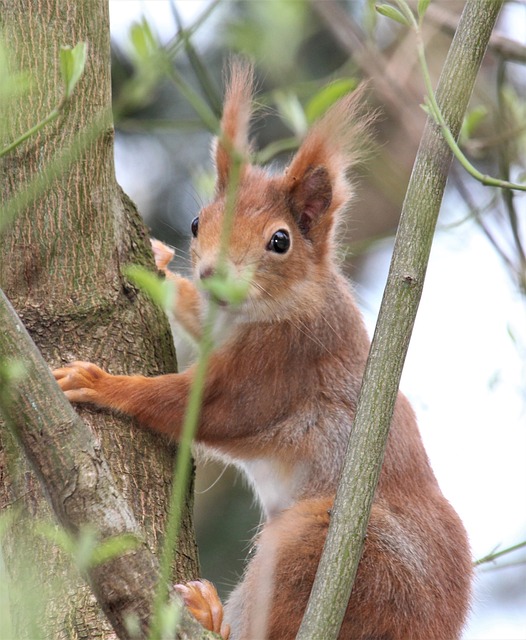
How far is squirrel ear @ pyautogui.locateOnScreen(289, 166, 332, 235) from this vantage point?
10.6 ft

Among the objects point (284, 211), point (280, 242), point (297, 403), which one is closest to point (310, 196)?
point (284, 211)

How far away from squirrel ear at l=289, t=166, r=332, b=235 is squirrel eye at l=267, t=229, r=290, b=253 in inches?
7.3

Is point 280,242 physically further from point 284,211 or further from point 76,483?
point 76,483

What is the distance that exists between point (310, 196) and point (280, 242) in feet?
0.89

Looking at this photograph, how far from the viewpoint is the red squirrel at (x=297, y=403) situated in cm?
272

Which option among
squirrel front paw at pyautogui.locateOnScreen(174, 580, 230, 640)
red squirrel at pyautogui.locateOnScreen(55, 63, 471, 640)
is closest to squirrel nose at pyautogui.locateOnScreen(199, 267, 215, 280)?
red squirrel at pyautogui.locateOnScreen(55, 63, 471, 640)

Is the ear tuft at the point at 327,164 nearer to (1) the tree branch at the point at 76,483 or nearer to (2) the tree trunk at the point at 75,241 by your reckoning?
(2) the tree trunk at the point at 75,241

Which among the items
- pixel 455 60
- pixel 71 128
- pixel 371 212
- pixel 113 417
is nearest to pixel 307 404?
pixel 113 417

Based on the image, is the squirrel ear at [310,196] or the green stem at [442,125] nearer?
the green stem at [442,125]

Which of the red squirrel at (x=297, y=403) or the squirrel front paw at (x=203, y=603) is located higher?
the red squirrel at (x=297, y=403)

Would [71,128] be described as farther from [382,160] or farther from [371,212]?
[371,212]

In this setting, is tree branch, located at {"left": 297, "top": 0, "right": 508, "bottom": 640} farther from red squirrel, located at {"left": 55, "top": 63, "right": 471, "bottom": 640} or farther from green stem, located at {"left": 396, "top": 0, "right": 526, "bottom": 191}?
red squirrel, located at {"left": 55, "top": 63, "right": 471, "bottom": 640}

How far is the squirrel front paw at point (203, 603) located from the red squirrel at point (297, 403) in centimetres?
8

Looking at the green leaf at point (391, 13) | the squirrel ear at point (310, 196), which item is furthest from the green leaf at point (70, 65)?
the squirrel ear at point (310, 196)
